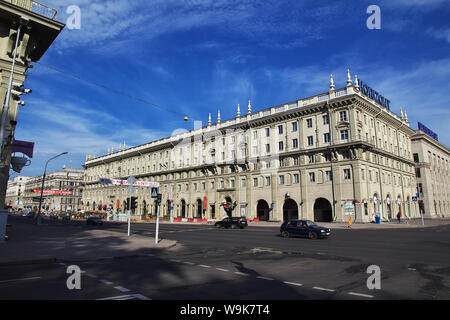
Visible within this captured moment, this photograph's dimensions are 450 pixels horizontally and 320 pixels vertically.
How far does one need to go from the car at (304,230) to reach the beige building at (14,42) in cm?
1866

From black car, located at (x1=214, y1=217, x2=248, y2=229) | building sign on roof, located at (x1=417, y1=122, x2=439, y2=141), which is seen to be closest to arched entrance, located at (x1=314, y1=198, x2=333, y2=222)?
black car, located at (x1=214, y1=217, x2=248, y2=229)

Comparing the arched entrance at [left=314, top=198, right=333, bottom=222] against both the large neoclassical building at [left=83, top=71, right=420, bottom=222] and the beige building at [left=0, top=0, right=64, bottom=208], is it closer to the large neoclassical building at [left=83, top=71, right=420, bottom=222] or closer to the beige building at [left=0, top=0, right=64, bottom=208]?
the large neoclassical building at [left=83, top=71, right=420, bottom=222]

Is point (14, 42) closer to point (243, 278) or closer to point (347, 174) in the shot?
point (243, 278)

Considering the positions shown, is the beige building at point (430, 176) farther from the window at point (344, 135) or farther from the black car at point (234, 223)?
the black car at point (234, 223)

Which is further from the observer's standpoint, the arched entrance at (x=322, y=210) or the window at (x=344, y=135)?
the arched entrance at (x=322, y=210)

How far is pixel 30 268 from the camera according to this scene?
10.1m

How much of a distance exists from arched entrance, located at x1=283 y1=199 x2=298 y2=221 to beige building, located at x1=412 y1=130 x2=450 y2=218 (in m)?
28.6

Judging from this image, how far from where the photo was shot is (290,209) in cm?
4984

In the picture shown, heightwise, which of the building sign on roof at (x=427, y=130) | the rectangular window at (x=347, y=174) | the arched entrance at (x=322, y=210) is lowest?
the arched entrance at (x=322, y=210)

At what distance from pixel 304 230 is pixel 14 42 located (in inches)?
869

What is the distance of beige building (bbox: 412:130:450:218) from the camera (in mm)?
64062

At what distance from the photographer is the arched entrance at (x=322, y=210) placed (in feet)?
149

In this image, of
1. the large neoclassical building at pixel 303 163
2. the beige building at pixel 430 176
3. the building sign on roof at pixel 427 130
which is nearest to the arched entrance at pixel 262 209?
the large neoclassical building at pixel 303 163

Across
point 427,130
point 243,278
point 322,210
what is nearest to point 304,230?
point 243,278
